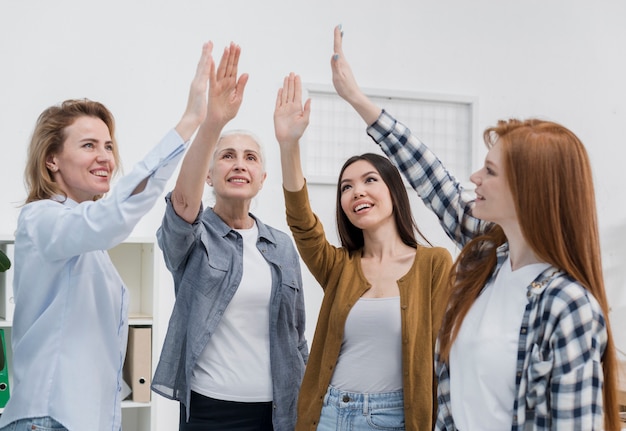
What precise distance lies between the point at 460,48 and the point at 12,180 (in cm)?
229

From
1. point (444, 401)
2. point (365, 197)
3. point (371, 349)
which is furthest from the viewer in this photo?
point (365, 197)

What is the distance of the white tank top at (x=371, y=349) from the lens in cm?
186

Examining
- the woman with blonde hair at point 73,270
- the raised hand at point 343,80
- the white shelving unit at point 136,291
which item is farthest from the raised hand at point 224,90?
the white shelving unit at point 136,291

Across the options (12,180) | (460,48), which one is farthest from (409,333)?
(460,48)

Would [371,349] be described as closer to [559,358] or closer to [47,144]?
[559,358]

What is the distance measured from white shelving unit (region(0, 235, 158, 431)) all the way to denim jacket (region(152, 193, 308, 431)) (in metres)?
0.94

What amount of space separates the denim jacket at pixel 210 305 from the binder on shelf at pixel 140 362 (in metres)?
0.90

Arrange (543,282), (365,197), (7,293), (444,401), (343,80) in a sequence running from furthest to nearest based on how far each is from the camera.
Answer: (7,293) → (365,197) → (343,80) → (444,401) → (543,282)

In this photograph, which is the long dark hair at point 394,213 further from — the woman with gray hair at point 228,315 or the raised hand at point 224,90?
the raised hand at point 224,90

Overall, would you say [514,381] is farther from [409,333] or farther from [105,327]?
[105,327]

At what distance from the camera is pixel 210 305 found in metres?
1.96

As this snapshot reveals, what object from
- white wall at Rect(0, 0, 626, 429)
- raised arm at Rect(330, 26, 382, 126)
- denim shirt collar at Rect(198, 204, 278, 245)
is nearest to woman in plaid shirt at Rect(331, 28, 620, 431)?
raised arm at Rect(330, 26, 382, 126)

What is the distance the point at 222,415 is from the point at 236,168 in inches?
26.6

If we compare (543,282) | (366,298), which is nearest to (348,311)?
(366,298)
